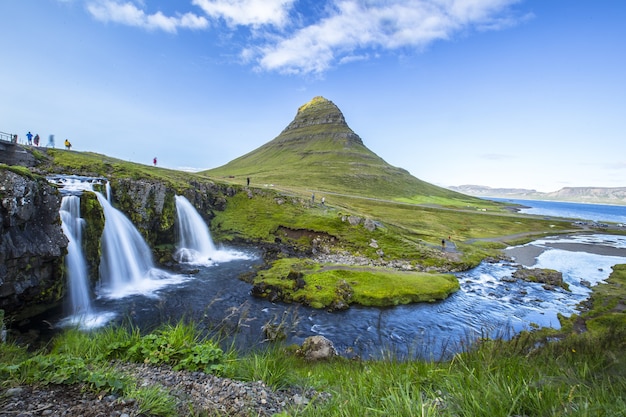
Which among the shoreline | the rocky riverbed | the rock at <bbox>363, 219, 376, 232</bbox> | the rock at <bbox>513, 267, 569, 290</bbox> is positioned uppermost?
the rocky riverbed

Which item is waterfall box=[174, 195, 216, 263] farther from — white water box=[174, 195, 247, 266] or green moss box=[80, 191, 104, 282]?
green moss box=[80, 191, 104, 282]

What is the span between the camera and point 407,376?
18.6 ft

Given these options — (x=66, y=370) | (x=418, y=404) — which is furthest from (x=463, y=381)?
(x=66, y=370)

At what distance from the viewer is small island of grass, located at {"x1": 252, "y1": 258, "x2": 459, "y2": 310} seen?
27.2m

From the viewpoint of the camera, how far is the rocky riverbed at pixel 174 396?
4863 mm

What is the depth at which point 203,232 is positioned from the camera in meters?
47.7

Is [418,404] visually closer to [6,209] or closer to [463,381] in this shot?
[463,381]

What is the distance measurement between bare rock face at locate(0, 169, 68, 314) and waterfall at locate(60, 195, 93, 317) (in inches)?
44.6

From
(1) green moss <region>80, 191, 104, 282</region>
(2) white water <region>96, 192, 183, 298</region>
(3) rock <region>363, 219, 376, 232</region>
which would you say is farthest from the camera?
(3) rock <region>363, 219, 376, 232</region>

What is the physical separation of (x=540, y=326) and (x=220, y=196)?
55.2 m

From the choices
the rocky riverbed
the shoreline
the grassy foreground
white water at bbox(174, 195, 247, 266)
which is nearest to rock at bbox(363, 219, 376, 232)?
white water at bbox(174, 195, 247, 266)

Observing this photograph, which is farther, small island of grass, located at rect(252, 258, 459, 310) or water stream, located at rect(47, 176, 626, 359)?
small island of grass, located at rect(252, 258, 459, 310)

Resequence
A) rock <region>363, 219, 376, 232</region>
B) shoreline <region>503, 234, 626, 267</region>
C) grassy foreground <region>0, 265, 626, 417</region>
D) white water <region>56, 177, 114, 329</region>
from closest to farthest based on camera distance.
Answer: grassy foreground <region>0, 265, 626, 417</region> → white water <region>56, 177, 114, 329</region> → rock <region>363, 219, 376, 232</region> → shoreline <region>503, 234, 626, 267</region>

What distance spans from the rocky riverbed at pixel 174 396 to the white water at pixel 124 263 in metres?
23.6
